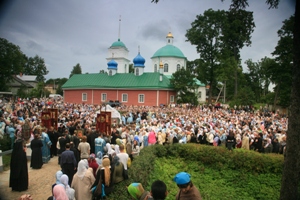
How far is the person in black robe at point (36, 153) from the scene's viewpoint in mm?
10164

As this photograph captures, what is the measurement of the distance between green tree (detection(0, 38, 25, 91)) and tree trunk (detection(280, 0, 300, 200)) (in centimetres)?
4751

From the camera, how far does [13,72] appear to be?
46969mm

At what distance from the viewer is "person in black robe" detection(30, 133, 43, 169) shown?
10.2 m

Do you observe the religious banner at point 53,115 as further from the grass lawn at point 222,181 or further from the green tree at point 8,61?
the green tree at point 8,61

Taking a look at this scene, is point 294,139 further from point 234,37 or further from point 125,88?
point 125,88

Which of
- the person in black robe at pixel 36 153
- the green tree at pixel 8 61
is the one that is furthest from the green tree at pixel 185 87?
the green tree at pixel 8 61

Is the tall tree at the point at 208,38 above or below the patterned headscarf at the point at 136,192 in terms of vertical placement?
above

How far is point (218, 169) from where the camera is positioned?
10.7 metres

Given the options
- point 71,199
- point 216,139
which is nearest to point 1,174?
point 71,199

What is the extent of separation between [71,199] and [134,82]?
37.2 metres

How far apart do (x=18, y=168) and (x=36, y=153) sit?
8.10 ft

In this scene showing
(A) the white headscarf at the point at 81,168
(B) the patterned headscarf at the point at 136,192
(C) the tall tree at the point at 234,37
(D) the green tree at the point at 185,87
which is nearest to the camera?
(B) the patterned headscarf at the point at 136,192

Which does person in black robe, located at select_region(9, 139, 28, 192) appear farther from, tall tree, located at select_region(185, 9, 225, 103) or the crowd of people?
tall tree, located at select_region(185, 9, 225, 103)

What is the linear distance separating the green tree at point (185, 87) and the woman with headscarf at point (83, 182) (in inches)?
1237
